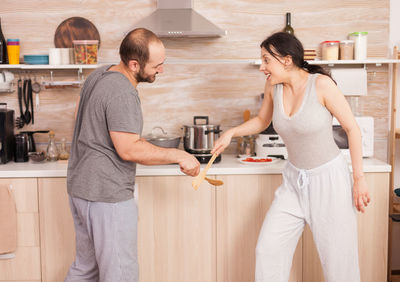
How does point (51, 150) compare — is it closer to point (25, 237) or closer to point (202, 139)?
point (25, 237)

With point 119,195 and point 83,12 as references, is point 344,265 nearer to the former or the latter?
point 119,195

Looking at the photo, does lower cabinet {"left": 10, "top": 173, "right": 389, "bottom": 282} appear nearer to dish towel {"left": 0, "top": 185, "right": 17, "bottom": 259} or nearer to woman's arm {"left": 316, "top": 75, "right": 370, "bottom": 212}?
dish towel {"left": 0, "top": 185, "right": 17, "bottom": 259}

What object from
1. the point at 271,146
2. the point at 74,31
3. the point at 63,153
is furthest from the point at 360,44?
the point at 63,153

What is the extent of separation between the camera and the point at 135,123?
1.92 m

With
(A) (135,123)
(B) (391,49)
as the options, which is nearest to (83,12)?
(A) (135,123)

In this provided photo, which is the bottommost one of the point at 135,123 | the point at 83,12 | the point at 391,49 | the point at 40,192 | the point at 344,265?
the point at 344,265

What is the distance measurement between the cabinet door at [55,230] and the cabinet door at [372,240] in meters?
1.34

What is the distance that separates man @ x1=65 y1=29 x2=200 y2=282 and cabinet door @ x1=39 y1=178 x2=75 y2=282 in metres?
0.69

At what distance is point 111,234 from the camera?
200 centimetres

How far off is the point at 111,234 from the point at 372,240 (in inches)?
60.8

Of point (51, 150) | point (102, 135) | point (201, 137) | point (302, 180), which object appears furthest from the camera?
point (51, 150)

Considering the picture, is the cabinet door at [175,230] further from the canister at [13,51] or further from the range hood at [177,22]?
the canister at [13,51]

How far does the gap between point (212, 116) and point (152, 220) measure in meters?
0.88

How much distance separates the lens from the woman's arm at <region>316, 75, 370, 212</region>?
2086mm
